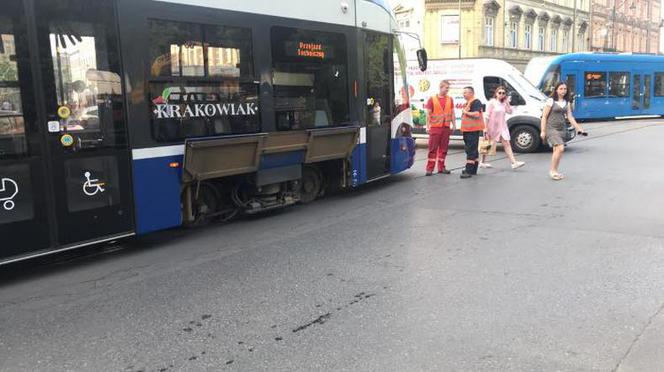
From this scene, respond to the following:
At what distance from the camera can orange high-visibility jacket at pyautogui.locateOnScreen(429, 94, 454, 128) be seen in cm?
1094

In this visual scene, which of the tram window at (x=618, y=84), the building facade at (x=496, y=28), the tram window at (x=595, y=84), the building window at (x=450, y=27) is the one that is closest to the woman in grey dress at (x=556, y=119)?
the tram window at (x=595, y=84)

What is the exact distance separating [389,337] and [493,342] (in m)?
0.66

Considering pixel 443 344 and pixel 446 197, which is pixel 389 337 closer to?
pixel 443 344

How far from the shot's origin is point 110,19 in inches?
218

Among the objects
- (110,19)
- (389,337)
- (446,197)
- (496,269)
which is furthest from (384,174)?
(389,337)

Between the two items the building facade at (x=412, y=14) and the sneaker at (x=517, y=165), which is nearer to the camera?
the sneaker at (x=517, y=165)

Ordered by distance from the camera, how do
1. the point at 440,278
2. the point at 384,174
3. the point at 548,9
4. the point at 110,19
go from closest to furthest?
1. the point at 440,278
2. the point at 110,19
3. the point at 384,174
4. the point at 548,9

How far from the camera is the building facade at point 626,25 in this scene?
56.0 m

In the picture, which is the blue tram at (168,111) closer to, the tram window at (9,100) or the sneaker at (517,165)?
the tram window at (9,100)

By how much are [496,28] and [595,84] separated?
60.0ft

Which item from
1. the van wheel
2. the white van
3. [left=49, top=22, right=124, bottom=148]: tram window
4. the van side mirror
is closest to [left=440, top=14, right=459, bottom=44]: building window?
the white van

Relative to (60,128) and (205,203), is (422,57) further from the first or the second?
(60,128)

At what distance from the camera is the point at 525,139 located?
15.3 metres

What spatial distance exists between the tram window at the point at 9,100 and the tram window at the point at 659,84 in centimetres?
2909
